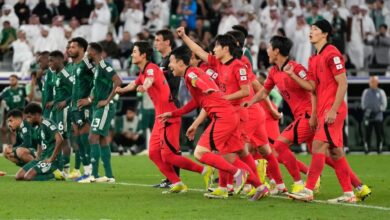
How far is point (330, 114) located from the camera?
559 inches

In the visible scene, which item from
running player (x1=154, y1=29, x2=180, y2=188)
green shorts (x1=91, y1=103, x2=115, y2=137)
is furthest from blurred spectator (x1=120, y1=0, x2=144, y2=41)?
running player (x1=154, y1=29, x2=180, y2=188)

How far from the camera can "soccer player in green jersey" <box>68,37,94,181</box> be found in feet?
62.7

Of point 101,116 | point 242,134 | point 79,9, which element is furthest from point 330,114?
point 79,9

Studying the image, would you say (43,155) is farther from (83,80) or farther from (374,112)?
(374,112)

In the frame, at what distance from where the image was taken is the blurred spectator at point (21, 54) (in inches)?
1271

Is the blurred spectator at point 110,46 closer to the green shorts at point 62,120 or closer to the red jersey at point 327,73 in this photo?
the green shorts at point 62,120

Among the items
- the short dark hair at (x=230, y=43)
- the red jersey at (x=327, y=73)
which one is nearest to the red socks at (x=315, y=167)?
the red jersey at (x=327, y=73)

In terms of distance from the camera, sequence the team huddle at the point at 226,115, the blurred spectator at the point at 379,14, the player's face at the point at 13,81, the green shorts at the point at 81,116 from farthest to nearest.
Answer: the blurred spectator at the point at 379,14, the player's face at the point at 13,81, the green shorts at the point at 81,116, the team huddle at the point at 226,115

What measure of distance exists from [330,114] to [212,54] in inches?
96.6

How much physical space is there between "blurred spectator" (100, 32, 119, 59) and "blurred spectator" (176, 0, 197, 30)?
2.95 m

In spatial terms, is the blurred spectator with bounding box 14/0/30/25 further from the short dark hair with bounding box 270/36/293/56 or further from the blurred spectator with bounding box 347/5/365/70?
the short dark hair with bounding box 270/36/293/56

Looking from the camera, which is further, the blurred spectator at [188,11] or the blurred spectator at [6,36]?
the blurred spectator at [188,11]

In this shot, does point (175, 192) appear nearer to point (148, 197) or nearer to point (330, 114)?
point (148, 197)

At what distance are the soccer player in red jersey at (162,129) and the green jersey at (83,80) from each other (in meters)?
2.73
